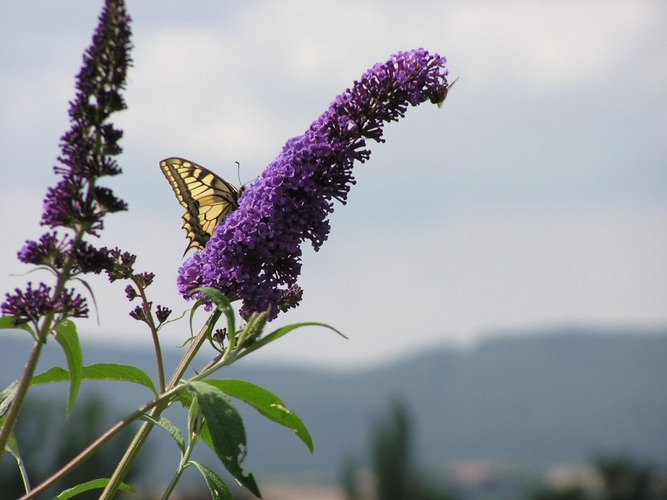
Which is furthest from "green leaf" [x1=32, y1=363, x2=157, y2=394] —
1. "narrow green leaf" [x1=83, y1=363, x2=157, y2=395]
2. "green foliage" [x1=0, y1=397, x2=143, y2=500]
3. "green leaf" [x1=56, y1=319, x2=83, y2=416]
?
"green foliage" [x1=0, y1=397, x2=143, y2=500]

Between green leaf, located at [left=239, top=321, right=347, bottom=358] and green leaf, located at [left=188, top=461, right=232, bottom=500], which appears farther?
green leaf, located at [left=188, top=461, right=232, bottom=500]

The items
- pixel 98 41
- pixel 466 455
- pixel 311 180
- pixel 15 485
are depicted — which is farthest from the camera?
pixel 466 455

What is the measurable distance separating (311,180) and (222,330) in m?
0.39

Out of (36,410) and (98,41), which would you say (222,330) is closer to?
(98,41)

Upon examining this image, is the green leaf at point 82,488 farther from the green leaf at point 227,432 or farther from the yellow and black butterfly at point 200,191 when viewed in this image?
the yellow and black butterfly at point 200,191

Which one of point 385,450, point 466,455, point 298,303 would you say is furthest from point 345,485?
point 466,455

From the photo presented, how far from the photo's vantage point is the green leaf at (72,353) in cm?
167

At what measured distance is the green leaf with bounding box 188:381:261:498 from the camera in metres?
1.50

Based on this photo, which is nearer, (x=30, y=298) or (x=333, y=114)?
(x=30, y=298)

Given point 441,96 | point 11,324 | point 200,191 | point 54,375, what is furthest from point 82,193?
point 200,191

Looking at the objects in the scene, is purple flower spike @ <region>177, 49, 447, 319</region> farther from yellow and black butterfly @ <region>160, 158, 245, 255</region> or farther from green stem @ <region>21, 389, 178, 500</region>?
yellow and black butterfly @ <region>160, 158, 245, 255</region>

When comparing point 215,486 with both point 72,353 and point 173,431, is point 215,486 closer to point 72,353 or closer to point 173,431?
point 173,431

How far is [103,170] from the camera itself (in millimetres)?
1446

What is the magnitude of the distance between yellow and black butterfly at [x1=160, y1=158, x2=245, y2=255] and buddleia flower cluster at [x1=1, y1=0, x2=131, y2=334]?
2.30 meters
